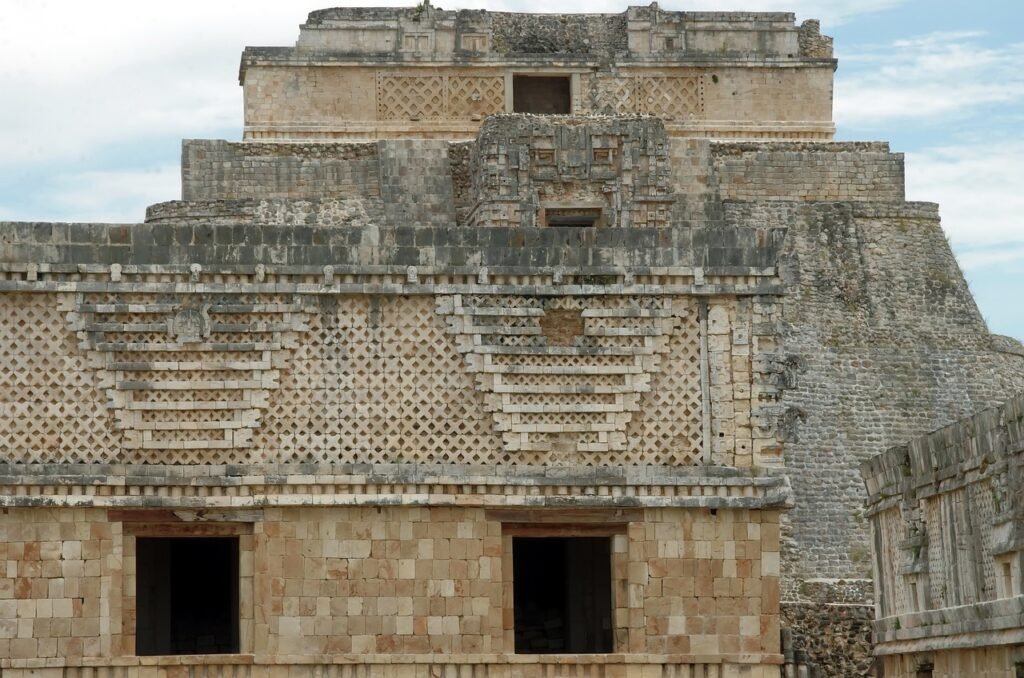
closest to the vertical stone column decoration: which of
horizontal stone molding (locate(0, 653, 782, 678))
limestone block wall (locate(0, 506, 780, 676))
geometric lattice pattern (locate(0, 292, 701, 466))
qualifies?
geometric lattice pattern (locate(0, 292, 701, 466))

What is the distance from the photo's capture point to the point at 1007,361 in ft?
109

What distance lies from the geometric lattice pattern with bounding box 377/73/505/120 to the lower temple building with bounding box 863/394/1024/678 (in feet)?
42.7

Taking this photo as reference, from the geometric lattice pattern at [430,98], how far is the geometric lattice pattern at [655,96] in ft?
5.45

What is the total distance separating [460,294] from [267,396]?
1.83 m

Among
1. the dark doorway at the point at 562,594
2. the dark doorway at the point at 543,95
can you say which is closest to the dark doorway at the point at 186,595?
the dark doorway at the point at 562,594

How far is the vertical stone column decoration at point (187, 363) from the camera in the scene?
1969cm

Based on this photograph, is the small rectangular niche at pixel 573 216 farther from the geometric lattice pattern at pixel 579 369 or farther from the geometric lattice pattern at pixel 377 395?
the geometric lattice pattern at pixel 377 395

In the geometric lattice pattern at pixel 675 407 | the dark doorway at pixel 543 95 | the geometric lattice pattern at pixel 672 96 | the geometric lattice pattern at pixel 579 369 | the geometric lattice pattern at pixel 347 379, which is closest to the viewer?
the geometric lattice pattern at pixel 347 379

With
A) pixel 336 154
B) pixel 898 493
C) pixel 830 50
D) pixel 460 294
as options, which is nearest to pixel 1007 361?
pixel 830 50

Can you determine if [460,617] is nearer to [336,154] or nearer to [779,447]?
[779,447]

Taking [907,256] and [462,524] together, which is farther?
[907,256]

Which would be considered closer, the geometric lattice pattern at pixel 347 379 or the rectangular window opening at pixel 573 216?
the geometric lattice pattern at pixel 347 379

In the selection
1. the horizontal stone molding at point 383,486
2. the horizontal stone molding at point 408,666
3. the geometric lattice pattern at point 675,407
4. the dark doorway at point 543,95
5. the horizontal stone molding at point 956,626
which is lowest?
the horizontal stone molding at point 408,666

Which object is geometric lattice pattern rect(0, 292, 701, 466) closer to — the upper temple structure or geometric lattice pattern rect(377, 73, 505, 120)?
the upper temple structure
